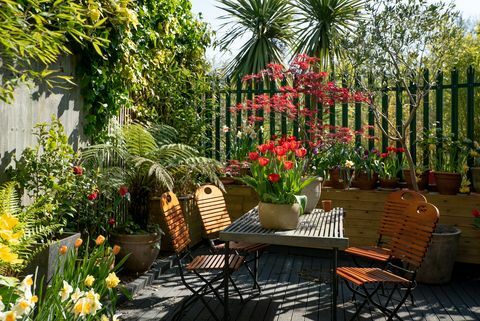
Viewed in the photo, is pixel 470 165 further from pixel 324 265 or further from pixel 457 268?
pixel 324 265

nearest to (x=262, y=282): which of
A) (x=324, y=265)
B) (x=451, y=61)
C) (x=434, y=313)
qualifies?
(x=324, y=265)

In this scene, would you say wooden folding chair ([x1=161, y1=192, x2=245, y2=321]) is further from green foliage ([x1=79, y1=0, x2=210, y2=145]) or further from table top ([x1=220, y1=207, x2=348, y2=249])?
green foliage ([x1=79, y1=0, x2=210, y2=145])

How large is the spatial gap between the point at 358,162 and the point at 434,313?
7.29 ft

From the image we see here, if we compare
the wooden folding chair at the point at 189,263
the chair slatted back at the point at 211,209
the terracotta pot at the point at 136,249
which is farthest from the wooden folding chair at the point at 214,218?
the terracotta pot at the point at 136,249

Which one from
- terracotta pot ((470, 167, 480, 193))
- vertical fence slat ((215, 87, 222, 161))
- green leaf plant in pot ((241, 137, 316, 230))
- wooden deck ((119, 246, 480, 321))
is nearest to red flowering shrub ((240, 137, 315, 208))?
green leaf plant in pot ((241, 137, 316, 230))

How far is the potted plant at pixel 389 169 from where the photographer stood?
5328mm

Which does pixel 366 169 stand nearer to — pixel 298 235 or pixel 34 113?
pixel 298 235

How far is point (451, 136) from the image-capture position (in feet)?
16.7

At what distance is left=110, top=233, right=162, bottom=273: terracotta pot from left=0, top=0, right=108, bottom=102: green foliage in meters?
1.56

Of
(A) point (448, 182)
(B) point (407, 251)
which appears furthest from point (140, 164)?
(A) point (448, 182)

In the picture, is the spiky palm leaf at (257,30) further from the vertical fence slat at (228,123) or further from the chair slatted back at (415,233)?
the chair slatted back at (415,233)

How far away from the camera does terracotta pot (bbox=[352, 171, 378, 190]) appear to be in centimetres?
533

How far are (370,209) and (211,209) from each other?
209cm

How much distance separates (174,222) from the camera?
3.42 metres
